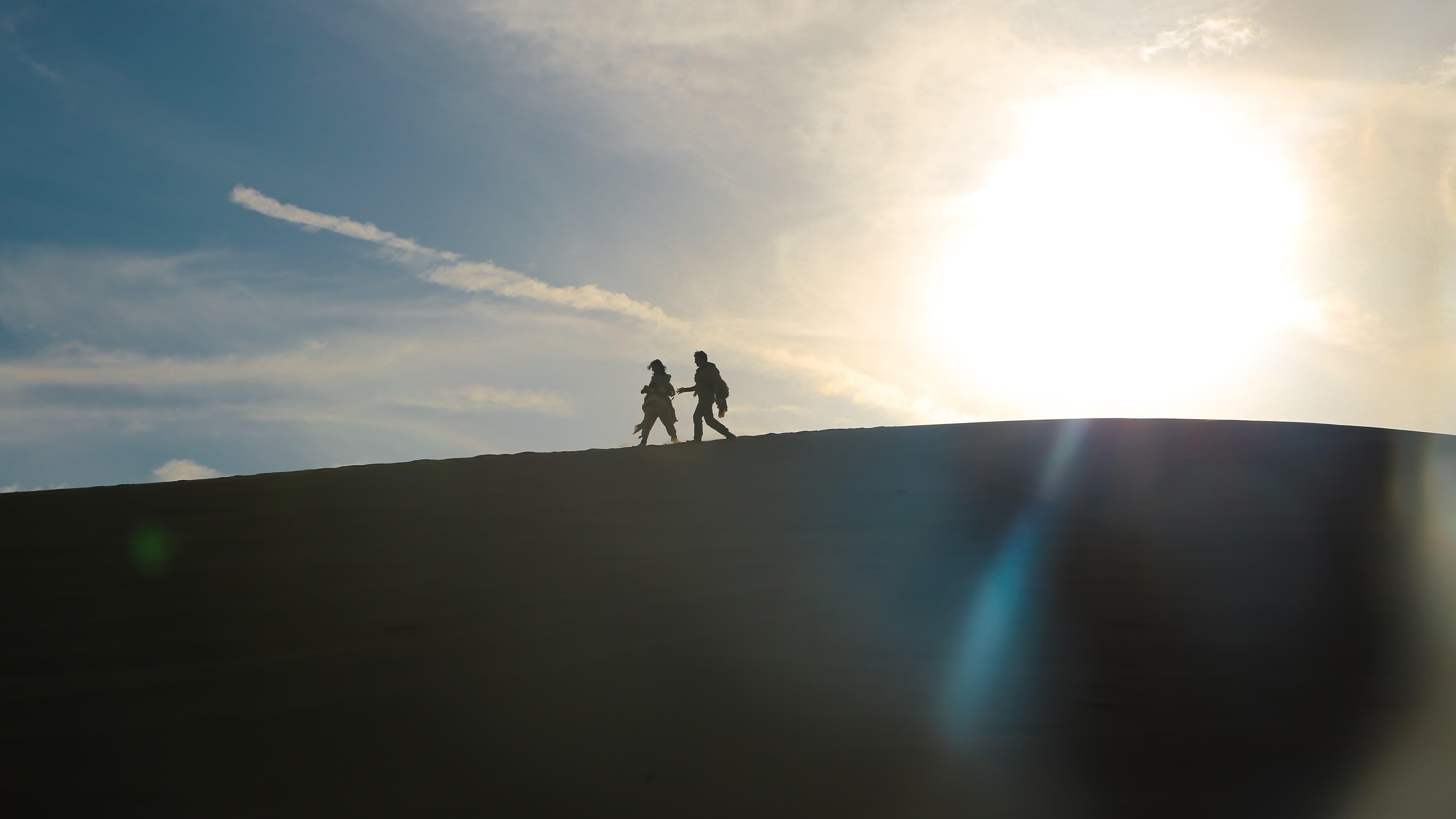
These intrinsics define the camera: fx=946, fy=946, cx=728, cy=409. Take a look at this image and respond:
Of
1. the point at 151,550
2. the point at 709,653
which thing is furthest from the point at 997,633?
the point at 151,550

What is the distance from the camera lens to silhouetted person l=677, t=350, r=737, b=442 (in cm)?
1145

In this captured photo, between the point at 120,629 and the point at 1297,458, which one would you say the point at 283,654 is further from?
the point at 1297,458

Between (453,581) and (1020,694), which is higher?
(453,581)

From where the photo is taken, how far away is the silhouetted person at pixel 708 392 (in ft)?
37.6

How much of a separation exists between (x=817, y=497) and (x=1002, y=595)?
2796 millimetres

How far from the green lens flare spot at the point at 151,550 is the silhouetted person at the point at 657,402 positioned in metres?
6.63

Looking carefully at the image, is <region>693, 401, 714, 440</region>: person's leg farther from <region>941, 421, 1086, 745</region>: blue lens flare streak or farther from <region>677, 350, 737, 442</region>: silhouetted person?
<region>941, 421, 1086, 745</region>: blue lens flare streak

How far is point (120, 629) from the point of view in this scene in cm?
363

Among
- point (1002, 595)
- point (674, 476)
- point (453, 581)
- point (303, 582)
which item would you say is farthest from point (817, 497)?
point (303, 582)

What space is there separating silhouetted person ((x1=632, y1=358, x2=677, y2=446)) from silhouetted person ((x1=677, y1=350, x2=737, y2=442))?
381 millimetres

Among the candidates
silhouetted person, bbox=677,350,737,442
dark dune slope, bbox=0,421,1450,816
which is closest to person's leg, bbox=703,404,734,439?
silhouetted person, bbox=677,350,737,442

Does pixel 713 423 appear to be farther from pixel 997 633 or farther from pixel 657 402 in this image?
pixel 997 633

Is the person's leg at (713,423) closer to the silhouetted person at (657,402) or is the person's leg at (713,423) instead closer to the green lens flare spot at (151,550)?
the silhouetted person at (657,402)

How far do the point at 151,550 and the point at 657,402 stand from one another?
7139 millimetres
